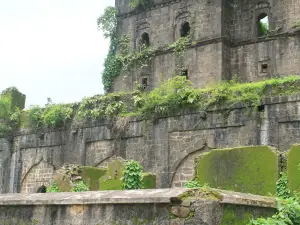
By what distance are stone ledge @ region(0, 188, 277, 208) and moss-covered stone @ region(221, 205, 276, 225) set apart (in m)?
0.06

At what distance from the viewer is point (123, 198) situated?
5.94 metres

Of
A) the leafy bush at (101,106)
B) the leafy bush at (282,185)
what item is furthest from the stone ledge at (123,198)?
the leafy bush at (101,106)

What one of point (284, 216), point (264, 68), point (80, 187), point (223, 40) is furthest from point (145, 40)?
point (284, 216)

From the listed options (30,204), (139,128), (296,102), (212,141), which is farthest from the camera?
(139,128)

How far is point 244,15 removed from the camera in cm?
2270

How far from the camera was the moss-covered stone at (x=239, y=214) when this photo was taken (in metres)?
5.57

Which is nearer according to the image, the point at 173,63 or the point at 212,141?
the point at 212,141

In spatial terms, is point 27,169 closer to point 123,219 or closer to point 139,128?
point 139,128

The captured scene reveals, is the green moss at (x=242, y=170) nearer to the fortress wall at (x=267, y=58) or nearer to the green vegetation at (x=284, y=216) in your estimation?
the green vegetation at (x=284, y=216)

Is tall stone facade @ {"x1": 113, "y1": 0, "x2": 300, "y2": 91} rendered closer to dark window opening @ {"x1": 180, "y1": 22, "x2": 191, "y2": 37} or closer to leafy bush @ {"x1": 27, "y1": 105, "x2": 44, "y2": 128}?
dark window opening @ {"x1": 180, "y1": 22, "x2": 191, "y2": 37}

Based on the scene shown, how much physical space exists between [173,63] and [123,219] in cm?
1758

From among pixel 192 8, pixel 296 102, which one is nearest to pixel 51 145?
pixel 192 8

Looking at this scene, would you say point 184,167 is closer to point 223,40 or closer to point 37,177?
point 223,40

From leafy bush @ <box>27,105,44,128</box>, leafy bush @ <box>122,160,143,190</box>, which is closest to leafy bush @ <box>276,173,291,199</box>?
leafy bush @ <box>122,160,143,190</box>
